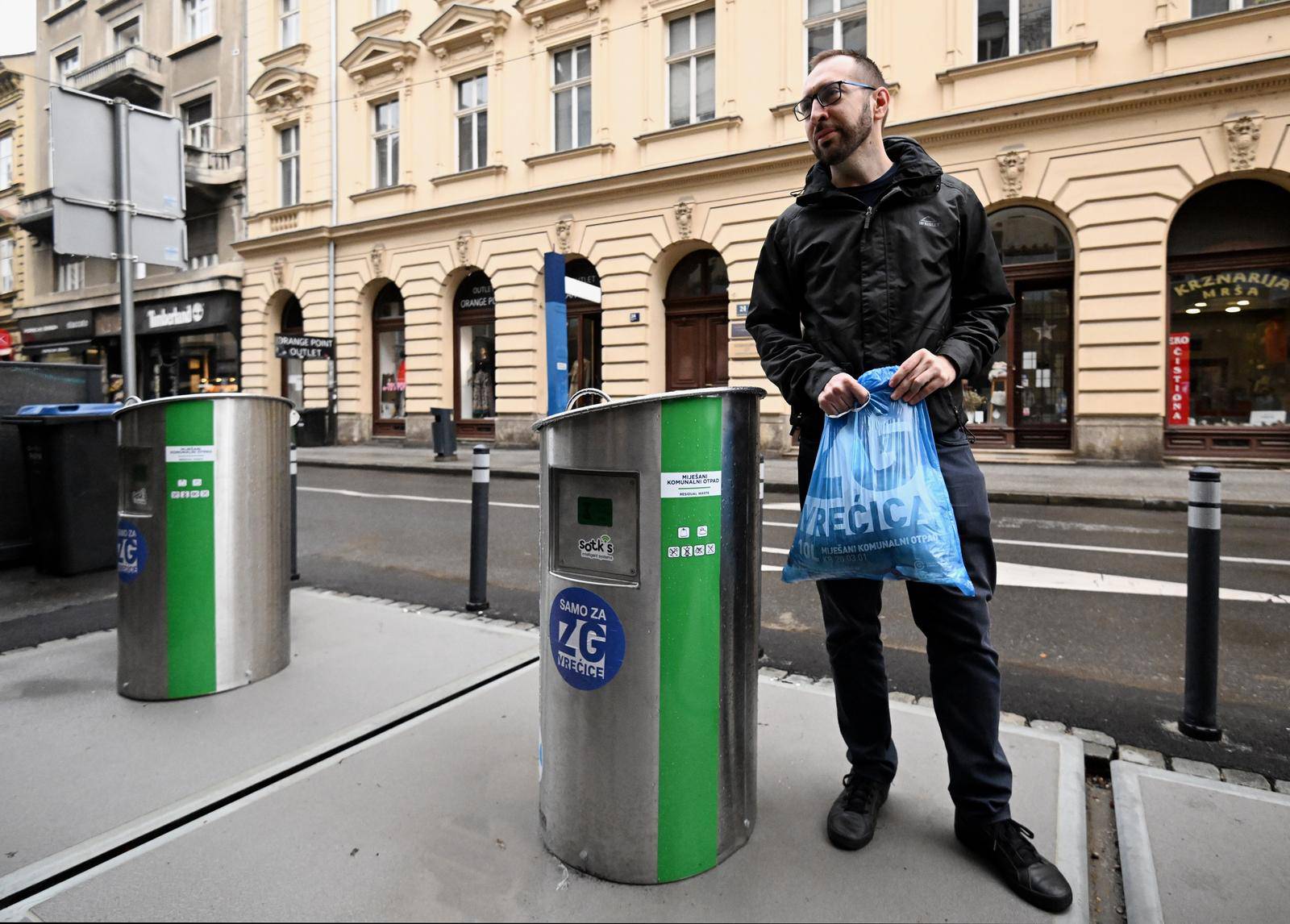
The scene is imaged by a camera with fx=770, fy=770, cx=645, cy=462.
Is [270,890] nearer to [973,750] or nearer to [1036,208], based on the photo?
[973,750]

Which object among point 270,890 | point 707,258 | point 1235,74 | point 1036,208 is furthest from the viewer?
point 707,258

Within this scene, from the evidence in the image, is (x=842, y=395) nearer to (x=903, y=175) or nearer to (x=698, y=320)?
(x=903, y=175)

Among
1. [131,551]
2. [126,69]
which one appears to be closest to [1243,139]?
[131,551]

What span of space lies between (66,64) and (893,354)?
3597cm

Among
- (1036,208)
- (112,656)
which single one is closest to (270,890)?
(112,656)

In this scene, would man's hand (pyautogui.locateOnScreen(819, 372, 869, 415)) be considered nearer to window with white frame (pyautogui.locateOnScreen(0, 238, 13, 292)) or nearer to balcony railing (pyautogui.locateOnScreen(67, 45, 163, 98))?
balcony railing (pyautogui.locateOnScreen(67, 45, 163, 98))

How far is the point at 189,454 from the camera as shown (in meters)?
2.94

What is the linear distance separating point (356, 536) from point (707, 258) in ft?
36.7

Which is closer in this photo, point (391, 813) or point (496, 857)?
point (496, 857)

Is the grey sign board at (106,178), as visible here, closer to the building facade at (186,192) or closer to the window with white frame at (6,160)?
the building facade at (186,192)

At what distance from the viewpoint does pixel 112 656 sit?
346cm

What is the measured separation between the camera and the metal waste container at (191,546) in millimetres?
2934

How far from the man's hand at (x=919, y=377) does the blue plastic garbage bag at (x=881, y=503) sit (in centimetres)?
2

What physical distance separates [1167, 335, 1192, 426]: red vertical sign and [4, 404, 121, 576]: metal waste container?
14.2 m
